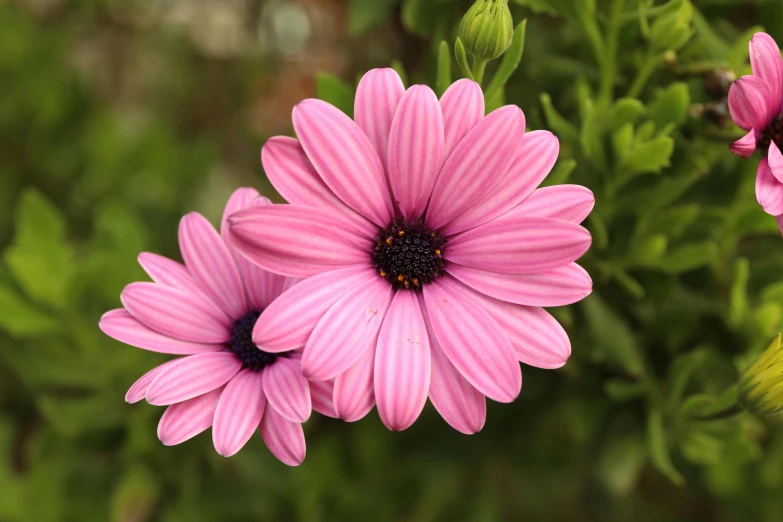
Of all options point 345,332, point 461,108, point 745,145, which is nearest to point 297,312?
point 345,332

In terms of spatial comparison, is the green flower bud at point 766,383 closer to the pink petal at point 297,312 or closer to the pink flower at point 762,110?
the pink flower at point 762,110

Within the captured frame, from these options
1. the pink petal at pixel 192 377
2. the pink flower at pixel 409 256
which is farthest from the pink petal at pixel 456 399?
the pink petal at pixel 192 377

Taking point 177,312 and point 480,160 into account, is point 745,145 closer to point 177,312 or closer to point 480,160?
point 480,160

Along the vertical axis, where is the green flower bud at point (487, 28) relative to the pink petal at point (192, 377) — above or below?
above

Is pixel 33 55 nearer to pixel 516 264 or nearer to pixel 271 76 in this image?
pixel 271 76

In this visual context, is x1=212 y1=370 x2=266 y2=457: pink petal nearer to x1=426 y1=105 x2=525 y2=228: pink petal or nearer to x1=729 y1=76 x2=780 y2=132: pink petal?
x1=426 y1=105 x2=525 y2=228: pink petal

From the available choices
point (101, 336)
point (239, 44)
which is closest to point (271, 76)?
point (239, 44)
